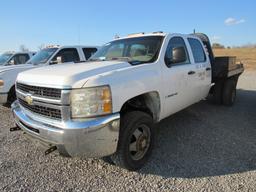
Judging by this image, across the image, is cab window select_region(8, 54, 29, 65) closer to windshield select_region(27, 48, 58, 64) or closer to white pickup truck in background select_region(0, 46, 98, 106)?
white pickup truck in background select_region(0, 46, 98, 106)

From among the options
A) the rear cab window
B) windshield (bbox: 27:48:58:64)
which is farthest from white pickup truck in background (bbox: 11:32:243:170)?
windshield (bbox: 27:48:58:64)

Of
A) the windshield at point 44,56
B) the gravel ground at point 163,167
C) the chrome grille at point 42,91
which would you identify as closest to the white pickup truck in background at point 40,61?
the windshield at point 44,56

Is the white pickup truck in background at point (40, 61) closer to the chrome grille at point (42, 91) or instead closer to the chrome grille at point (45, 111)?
the chrome grille at point (42, 91)

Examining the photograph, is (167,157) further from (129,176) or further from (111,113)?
(111,113)

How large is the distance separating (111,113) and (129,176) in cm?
98

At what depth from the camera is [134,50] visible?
4.39m

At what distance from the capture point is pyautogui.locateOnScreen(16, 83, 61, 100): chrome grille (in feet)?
9.50

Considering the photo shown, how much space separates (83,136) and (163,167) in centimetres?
140

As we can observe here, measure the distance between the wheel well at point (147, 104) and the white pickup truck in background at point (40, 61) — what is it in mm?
3472

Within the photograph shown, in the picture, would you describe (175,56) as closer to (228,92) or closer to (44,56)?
(228,92)

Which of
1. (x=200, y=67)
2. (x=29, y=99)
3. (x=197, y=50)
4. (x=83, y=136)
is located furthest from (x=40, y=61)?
(x=83, y=136)

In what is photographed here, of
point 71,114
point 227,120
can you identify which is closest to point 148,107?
point 71,114

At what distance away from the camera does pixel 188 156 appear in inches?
153

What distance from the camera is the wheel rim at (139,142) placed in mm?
3445
